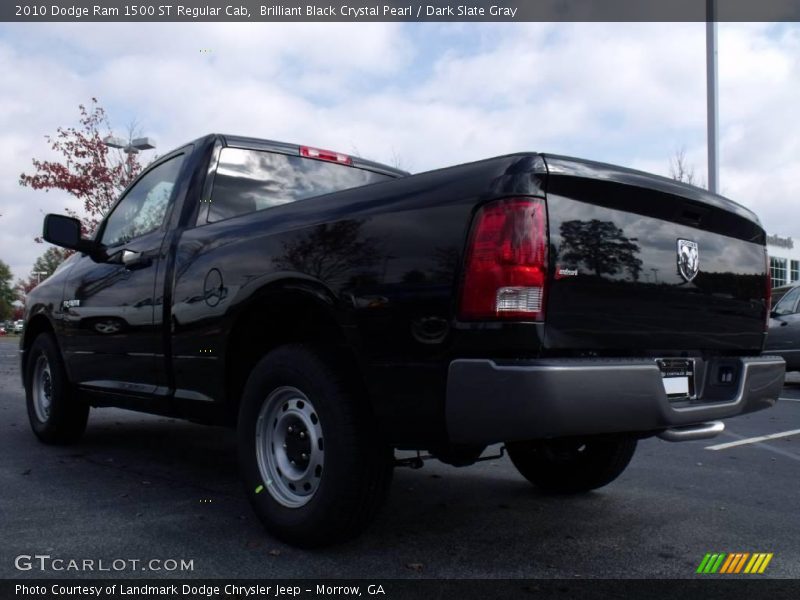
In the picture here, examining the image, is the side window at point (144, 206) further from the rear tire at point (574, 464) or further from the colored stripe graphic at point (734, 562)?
the colored stripe graphic at point (734, 562)

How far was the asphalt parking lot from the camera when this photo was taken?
3.04 m

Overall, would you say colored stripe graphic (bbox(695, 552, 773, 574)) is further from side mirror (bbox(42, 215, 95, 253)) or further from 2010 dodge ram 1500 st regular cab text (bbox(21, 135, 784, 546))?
side mirror (bbox(42, 215, 95, 253))

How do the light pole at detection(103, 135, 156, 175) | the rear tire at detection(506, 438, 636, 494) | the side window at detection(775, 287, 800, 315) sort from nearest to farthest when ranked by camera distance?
the rear tire at detection(506, 438, 636, 494), the side window at detection(775, 287, 800, 315), the light pole at detection(103, 135, 156, 175)

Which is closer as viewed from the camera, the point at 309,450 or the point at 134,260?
the point at 309,450

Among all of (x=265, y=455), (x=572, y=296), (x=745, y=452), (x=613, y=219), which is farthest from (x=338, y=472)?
(x=745, y=452)

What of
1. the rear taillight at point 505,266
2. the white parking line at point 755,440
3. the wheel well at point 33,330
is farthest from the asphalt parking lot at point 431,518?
the rear taillight at point 505,266

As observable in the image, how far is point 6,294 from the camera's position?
115562mm

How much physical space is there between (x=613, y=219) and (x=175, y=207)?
8.41 feet

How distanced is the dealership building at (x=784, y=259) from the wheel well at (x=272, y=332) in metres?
49.8

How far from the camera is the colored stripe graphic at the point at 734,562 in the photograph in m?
3.03

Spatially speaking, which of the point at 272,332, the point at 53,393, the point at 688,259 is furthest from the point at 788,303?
the point at 53,393

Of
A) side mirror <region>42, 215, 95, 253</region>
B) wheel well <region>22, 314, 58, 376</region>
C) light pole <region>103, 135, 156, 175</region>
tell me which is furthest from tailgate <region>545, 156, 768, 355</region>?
light pole <region>103, 135, 156, 175</region>

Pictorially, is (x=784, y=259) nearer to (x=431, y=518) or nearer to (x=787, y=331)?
(x=787, y=331)

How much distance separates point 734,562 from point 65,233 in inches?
168
